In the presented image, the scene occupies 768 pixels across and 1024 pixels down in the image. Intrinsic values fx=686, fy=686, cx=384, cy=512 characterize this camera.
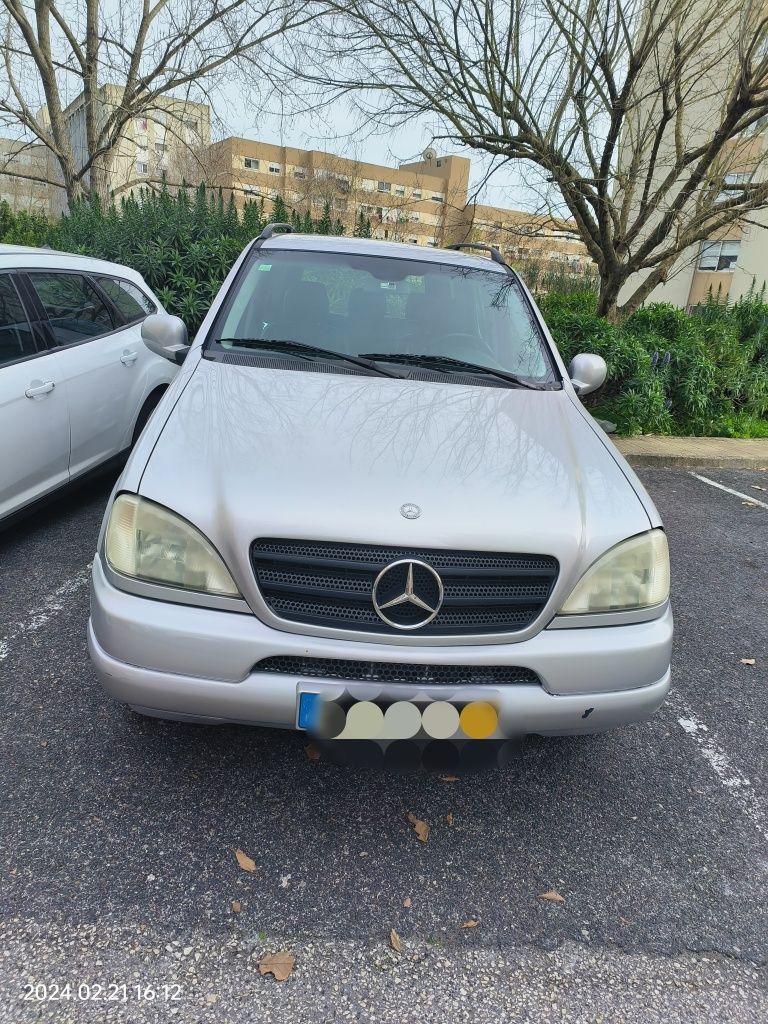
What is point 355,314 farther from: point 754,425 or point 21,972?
point 754,425

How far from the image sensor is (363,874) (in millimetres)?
2029

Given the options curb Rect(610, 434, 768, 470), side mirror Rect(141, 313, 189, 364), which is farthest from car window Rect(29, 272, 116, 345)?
curb Rect(610, 434, 768, 470)

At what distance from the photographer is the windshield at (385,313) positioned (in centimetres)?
306

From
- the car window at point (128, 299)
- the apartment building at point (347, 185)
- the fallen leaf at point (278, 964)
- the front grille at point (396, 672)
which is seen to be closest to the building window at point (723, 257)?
the apartment building at point (347, 185)

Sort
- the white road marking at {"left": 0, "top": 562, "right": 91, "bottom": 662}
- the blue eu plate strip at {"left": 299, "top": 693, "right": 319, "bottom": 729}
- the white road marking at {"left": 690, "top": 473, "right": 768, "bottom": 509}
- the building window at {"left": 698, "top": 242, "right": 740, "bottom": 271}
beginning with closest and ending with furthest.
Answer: the blue eu plate strip at {"left": 299, "top": 693, "right": 319, "bottom": 729}
the white road marking at {"left": 0, "top": 562, "right": 91, "bottom": 662}
the white road marking at {"left": 690, "top": 473, "right": 768, "bottom": 509}
the building window at {"left": 698, "top": 242, "right": 740, "bottom": 271}

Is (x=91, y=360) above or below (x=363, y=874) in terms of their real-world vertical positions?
above

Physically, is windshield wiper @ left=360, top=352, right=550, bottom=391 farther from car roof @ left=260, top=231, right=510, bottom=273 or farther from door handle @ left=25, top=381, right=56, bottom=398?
door handle @ left=25, top=381, right=56, bottom=398

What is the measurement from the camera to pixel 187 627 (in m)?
1.88

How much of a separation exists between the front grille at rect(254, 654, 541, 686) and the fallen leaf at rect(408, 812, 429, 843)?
0.59m

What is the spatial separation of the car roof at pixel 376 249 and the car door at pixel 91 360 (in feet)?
4.54

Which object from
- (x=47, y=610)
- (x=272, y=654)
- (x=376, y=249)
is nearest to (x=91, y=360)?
(x=47, y=610)

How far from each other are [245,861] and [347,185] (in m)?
44.2

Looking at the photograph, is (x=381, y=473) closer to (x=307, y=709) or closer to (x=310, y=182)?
(x=307, y=709)

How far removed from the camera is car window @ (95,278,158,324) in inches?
190
